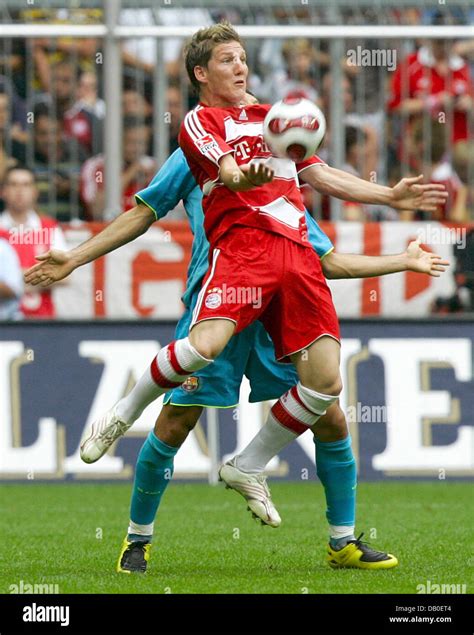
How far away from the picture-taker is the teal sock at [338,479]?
7.01 meters

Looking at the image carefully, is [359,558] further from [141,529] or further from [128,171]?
[128,171]

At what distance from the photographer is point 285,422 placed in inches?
264

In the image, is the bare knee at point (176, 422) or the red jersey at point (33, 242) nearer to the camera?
the bare knee at point (176, 422)

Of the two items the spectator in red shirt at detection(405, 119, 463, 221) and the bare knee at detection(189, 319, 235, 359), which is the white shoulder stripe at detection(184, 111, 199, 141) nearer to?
the bare knee at detection(189, 319, 235, 359)

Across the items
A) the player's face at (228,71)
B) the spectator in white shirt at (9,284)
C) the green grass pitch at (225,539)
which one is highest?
the player's face at (228,71)

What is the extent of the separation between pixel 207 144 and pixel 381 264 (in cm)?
106

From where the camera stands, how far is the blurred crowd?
11750mm

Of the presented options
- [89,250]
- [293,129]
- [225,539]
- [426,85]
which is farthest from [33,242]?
[293,129]

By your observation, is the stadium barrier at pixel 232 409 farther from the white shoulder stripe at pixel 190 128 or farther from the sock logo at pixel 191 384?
the white shoulder stripe at pixel 190 128

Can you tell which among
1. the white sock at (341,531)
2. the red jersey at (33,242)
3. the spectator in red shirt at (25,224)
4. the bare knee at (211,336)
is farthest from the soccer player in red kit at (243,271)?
the spectator in red shirt at (25,224)

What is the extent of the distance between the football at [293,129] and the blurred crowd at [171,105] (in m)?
5.57

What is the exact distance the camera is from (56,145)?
11.9 m

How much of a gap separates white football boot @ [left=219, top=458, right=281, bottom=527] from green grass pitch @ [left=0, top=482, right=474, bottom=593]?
279 millimetres
